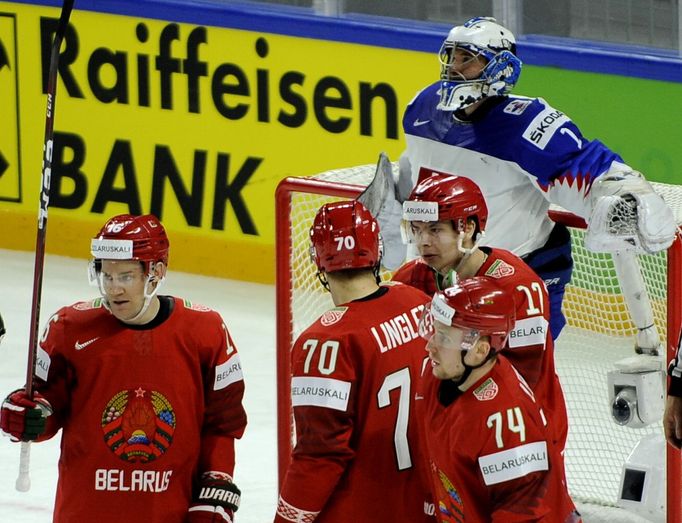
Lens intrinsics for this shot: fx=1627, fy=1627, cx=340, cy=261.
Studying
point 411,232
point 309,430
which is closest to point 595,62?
point 411,232

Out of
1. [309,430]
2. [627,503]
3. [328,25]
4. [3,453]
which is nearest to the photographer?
[309,430]

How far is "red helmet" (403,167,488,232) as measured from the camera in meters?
4.13

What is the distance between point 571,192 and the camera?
465 cm

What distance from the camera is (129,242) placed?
381cm

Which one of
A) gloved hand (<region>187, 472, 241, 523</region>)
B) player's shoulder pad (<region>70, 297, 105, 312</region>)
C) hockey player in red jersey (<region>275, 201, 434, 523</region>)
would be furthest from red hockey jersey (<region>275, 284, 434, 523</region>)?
player's shoulder pad (<region>70, 297, 105, 312</region>)

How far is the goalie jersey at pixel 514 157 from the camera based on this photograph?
4652mm

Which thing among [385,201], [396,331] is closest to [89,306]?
[396,331]

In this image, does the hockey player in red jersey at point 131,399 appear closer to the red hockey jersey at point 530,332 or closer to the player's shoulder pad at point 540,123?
the red hockey jersey at point 530,332

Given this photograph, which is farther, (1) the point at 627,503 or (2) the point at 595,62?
(2) the point at 595,62

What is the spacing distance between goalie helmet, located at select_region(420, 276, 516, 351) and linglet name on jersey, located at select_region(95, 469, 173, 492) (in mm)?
886

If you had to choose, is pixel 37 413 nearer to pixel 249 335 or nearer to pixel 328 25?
pixel 249 335

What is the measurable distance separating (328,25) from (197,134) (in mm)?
975

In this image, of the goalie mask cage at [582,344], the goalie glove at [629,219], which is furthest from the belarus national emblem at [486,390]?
the goalie mask cage at [582,344]

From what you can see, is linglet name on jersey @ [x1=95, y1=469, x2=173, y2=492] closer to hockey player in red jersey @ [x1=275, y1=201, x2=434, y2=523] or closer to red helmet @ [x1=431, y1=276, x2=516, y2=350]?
hockey player in red jersey @ [x1=275, y1=201, x2=434, y2=523]
